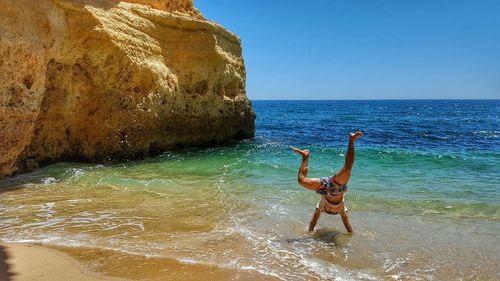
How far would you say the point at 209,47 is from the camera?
1662 cm

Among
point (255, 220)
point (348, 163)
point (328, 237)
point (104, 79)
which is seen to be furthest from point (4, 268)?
point (104, 79)

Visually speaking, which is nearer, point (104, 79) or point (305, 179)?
point (305, 179)

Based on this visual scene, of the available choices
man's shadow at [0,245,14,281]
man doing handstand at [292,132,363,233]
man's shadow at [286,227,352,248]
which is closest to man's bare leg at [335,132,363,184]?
man doing handstand at [292,132,363,233]

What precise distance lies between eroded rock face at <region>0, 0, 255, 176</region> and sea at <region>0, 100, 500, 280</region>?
0.92m

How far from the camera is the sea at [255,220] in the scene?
5.33m

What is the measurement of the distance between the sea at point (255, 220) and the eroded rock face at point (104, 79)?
3.02 ft

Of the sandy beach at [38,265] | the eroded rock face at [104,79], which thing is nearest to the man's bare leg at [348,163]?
the sandy beach at [38,265]

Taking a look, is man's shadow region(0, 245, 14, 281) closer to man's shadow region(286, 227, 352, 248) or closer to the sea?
the sea

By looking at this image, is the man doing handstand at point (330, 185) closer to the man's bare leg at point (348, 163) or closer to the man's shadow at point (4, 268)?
the man's bare leg at point (348, 163)

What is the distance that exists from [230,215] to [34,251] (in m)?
3.15

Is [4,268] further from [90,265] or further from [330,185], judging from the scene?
[330,185]

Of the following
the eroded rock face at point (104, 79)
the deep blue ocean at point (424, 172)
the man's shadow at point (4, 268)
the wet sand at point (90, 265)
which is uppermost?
the eroded rock face at point (104, 79)

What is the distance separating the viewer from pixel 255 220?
7.28 metres

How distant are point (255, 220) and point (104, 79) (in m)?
7.71
